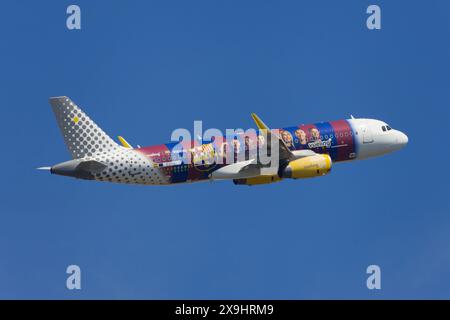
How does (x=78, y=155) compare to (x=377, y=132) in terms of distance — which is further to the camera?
(x=377, y=132)

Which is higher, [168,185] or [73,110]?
[73,110]

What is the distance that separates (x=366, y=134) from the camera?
110 m

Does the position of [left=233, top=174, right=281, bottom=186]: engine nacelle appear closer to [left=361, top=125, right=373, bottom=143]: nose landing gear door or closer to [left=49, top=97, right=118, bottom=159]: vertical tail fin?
[left=361, top=125, right=373, bottom=143]: nose landing gear door

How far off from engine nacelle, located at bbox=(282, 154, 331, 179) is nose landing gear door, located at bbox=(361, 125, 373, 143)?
294 inches

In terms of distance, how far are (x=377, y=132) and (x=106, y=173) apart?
Result: 26.4 meters

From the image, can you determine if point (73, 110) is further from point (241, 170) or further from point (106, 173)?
point (241, 170)

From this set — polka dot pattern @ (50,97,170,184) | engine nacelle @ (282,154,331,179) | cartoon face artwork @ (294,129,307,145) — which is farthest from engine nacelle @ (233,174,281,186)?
polka dot pattern @ (50,97,170,184)

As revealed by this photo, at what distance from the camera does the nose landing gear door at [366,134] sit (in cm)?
10975

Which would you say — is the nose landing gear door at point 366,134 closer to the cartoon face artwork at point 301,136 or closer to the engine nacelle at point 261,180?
the cartoon face artwork at point 301,136

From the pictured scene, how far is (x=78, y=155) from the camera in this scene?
4080 inches

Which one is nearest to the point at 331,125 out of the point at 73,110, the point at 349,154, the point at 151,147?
the point at 349,154

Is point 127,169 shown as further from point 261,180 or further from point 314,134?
point 314,134

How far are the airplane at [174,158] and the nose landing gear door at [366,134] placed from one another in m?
5.48

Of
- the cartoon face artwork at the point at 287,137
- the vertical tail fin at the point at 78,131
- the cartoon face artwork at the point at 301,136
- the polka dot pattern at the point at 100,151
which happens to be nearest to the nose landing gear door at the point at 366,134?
the cartoon face artwork at the point at 301,136
